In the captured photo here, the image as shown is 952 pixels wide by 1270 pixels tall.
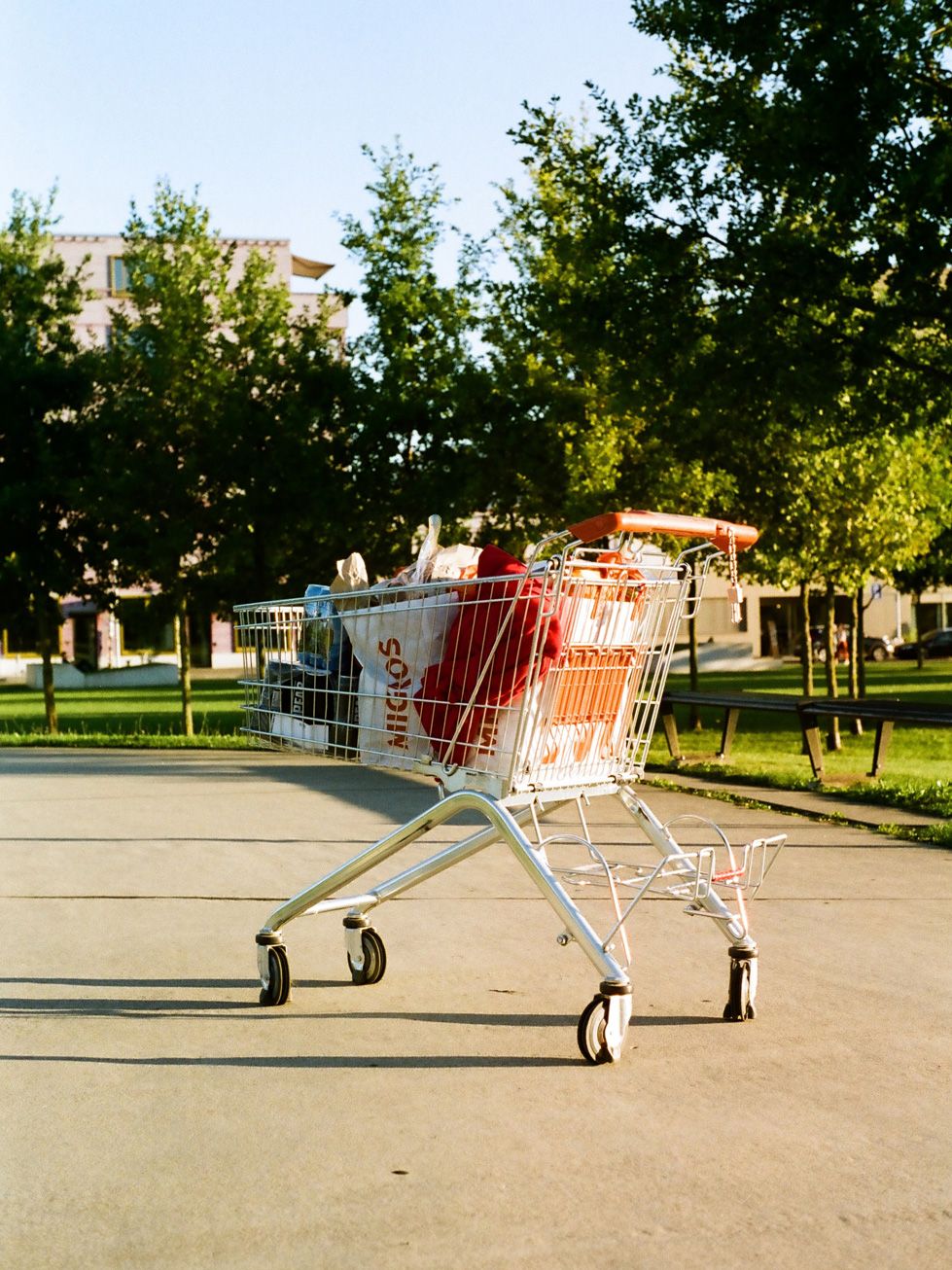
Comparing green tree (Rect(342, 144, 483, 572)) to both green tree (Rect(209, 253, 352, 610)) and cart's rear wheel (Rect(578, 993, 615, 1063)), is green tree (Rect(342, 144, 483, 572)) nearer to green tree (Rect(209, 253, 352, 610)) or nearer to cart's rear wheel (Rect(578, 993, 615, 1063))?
green tree (Rect(209, 253, 352, 610))

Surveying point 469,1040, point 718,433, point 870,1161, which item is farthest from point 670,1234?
point 718,433

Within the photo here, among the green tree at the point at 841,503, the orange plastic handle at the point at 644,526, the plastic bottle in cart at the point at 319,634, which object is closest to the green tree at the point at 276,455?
the green tree at the point at 841,503

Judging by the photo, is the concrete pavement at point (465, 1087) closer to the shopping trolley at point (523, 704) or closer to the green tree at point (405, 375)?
the shopping trolley at point (523, 704)

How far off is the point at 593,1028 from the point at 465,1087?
0.46 meters

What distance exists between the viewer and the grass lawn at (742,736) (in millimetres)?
12672

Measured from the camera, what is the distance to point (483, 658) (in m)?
5.13

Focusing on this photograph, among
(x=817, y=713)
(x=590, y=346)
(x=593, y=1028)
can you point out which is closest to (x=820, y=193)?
(x=590, y=346)

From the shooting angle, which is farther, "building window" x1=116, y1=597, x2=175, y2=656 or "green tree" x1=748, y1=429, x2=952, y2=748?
"building window" x1=116, y1=597, x2=175, y2=656

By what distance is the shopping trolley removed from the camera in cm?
492

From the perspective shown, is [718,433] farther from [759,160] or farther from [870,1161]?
[870,1161]

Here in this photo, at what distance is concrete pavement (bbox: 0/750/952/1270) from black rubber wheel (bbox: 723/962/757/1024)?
0.07 metres

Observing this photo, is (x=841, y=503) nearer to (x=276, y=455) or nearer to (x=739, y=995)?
(x=276, y=455)

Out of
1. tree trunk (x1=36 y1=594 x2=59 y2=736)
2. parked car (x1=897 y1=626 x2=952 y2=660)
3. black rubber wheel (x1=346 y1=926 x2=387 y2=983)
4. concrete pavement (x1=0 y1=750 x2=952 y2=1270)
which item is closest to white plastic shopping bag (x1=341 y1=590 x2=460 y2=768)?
black rubber wheel (x1=346 y1=926 x2=387 y2=983)

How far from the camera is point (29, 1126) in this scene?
4219 mm
